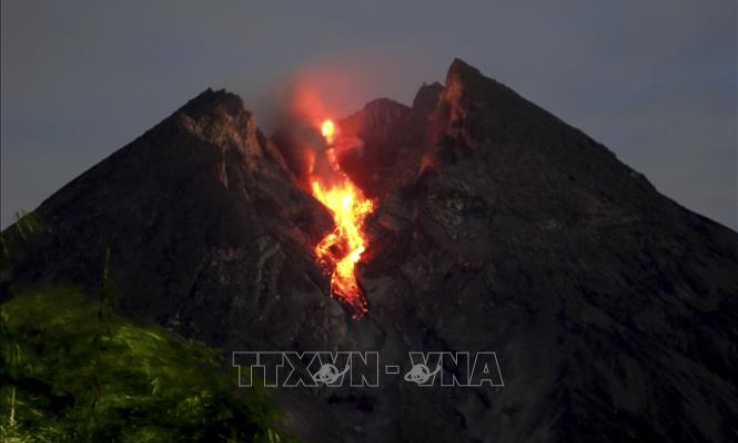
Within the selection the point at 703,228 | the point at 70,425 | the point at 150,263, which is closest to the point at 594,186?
the point at 703,228

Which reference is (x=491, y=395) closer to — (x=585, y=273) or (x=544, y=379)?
(x=544, y=379)

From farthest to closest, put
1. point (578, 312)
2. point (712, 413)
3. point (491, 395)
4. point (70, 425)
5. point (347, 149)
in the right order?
1. point (347, 149)
2. point (578, 312)
3. point (491, 395)
4. point (712, 413)
5. point (70, 425)

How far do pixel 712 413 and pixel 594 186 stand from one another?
50127mm

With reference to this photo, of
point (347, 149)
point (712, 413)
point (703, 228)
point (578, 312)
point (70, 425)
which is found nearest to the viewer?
point (70, 425)

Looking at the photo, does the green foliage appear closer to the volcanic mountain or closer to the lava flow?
the volcanic mountain

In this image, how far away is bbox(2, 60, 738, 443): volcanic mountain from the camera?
122 metres

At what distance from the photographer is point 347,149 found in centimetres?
19975

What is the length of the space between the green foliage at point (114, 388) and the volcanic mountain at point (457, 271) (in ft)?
333

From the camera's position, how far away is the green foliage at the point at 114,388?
982 centimetres

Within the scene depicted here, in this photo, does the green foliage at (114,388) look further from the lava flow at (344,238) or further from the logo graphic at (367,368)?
the lava flow at (344,238)

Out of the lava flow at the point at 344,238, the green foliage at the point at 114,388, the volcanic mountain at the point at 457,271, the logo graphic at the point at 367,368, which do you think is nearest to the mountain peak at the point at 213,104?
the volcanic mountain at the point at 457,271

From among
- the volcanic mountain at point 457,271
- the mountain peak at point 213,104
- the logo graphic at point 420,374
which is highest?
the mountain peak at point 213,104

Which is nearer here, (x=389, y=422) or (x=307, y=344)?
(x=389, y=422)

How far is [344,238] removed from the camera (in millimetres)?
162500
